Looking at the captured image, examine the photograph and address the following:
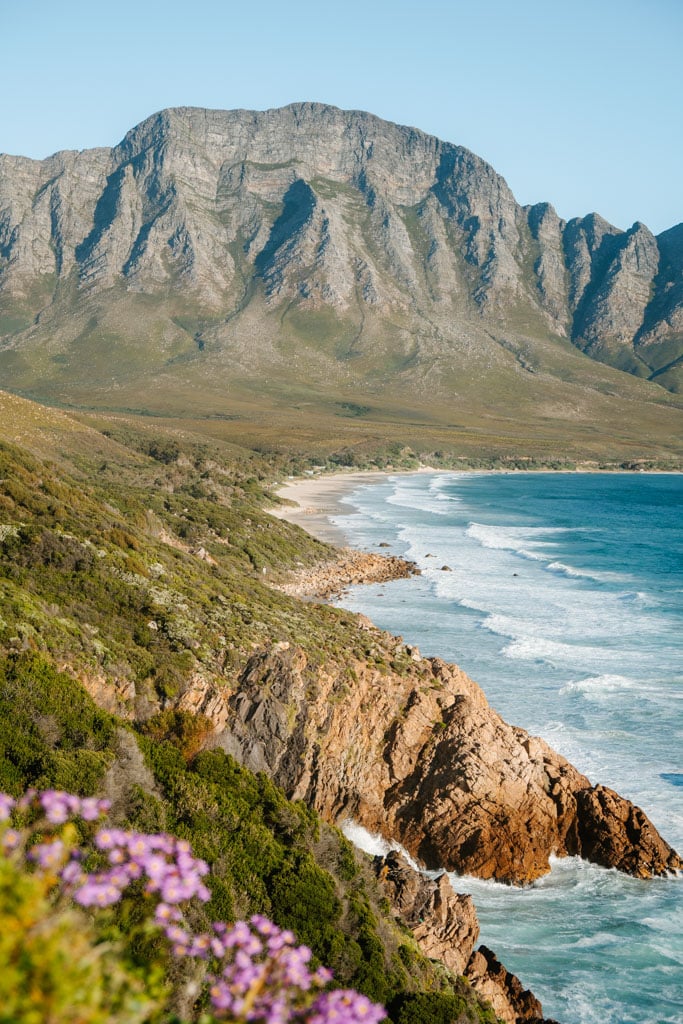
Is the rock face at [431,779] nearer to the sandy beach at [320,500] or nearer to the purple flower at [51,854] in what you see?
the purple flower at [51,854]

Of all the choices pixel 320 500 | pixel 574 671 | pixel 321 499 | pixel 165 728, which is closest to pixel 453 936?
pixel 165 728

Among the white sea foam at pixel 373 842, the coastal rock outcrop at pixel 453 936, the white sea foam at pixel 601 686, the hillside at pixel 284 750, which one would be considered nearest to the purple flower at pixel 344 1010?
the hillside at pixel 284 750

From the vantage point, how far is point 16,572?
1839cm

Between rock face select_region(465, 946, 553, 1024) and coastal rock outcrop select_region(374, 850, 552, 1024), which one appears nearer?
rock face select_region(465, 946, 553, 1024)

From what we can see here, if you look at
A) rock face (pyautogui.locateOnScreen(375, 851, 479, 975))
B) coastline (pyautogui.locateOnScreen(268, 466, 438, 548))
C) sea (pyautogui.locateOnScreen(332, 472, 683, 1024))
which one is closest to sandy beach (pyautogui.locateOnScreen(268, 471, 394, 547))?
coastline (pyautogui.locateOnScreen(268, 466, 438, 548))

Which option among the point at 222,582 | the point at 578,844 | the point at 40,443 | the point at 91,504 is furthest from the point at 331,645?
the point at 40,443

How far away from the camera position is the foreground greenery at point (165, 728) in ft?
36.0

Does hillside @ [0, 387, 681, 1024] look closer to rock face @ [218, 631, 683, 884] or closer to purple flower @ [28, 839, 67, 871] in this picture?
rock face @ [218, 631, 683, 884]

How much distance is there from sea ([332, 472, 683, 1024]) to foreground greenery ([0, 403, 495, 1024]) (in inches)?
147

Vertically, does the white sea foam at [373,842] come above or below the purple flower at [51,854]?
below

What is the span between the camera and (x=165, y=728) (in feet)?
48.1

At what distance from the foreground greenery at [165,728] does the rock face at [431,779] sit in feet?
4.01

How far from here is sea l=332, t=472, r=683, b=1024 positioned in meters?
14.8

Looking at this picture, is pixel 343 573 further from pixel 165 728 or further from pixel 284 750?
pixel 165 728
